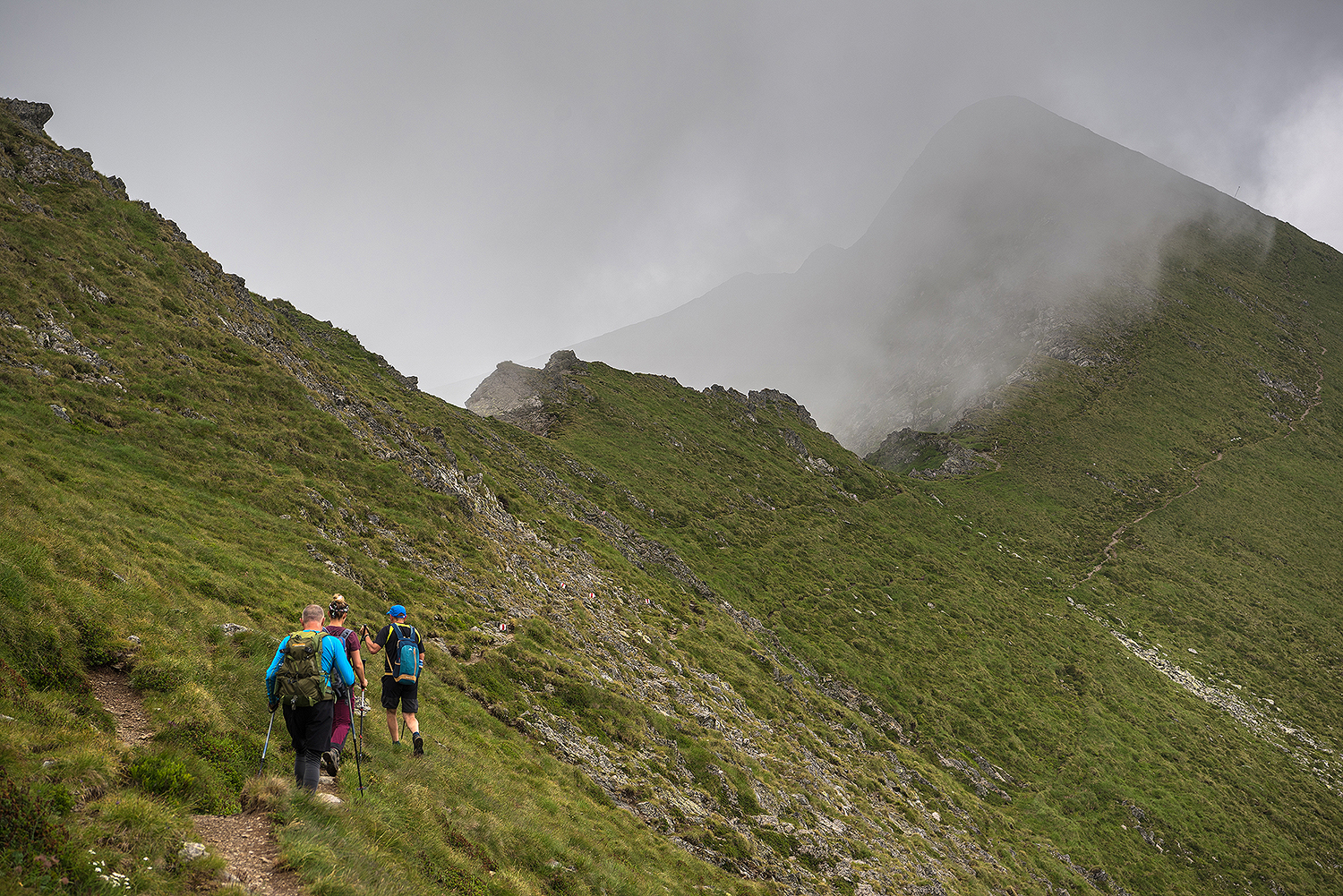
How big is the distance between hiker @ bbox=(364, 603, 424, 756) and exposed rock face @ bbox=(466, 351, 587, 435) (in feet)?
181

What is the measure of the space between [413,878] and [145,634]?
24.9 feet

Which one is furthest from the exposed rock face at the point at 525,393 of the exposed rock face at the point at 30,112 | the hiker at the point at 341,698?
the hiker at the point at 341,698

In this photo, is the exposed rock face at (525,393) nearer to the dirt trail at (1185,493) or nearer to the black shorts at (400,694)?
the black shorts at (400,694)

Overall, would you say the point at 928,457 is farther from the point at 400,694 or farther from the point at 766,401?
the point at 400,694

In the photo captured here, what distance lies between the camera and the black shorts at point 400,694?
561 inches

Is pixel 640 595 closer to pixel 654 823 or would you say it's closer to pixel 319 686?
pixel 654 823

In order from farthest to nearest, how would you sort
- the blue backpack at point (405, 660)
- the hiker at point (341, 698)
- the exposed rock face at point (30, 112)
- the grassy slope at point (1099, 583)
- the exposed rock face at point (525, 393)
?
the exposed rock face at point (525, 393) < the grassy slope at point (1099, 583) < the exposed rock face at point (30, 112) < the blue backpack at point (405, 660) < the hiker at point (341, 698)

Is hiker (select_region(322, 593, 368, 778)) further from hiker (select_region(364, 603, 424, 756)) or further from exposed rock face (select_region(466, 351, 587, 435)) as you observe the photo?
exposed rock face (select_region(466, 351, 587, 435))

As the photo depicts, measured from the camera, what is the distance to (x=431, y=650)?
21.0m

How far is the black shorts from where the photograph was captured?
1426 centimetres

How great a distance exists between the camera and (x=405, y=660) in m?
14.2

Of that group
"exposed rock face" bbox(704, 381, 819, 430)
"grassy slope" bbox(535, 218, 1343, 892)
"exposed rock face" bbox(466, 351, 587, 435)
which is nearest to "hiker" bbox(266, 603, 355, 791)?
"grassy slope" bbox(535, 218, 1343, 892)

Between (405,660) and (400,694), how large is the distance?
0.99m

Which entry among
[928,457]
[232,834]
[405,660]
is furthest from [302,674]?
[928,457]
